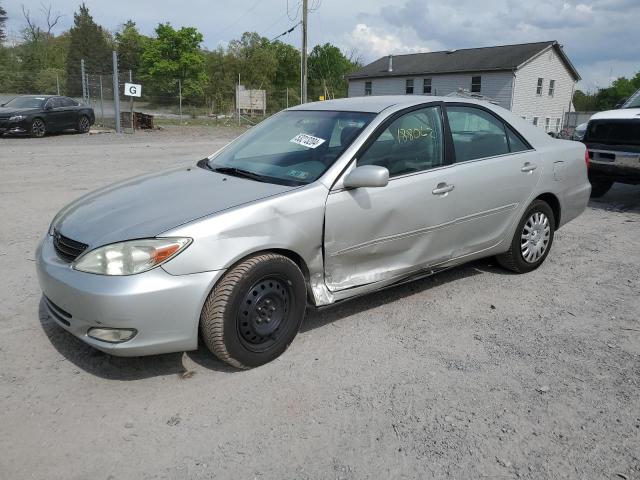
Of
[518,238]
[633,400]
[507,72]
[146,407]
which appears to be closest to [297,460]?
[146,407]

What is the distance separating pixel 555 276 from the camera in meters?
5.09

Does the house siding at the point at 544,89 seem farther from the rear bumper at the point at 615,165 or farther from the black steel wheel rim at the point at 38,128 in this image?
the rear bumper at the point at 615,165

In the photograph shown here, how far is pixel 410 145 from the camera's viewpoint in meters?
4.00

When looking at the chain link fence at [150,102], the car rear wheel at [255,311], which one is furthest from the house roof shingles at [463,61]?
the car rear wheel at [255,311]

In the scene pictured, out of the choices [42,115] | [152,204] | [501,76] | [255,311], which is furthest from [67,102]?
[501,76]

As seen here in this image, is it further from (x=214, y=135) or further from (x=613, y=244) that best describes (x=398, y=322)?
(x=214, y=135)

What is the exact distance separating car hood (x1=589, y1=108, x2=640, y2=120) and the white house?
29.3 metres

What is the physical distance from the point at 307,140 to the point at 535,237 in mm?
2468

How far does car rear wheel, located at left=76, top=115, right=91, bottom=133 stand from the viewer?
2003 centimetres

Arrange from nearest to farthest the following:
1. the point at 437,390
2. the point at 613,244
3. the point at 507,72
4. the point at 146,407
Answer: the point at 146,407, the point at 437,390, the point at 613,244, the point at 507,72

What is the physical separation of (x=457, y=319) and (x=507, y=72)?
37213mm

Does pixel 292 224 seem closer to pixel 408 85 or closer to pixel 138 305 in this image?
pixel 138 305

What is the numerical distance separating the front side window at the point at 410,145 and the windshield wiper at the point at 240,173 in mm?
688

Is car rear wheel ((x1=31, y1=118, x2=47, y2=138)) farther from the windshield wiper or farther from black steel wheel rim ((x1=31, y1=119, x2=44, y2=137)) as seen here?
the windshield wiper
